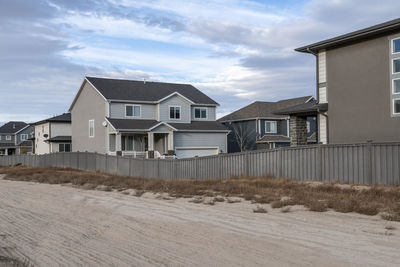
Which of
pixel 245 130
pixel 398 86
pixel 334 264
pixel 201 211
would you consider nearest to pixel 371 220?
pixel 334 264

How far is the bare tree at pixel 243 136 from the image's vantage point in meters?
49.4

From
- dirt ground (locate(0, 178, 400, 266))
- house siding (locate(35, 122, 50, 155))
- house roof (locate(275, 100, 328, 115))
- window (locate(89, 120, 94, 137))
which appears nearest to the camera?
dirt ground (locate(0, 178, 400, 266))

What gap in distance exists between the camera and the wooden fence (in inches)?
645

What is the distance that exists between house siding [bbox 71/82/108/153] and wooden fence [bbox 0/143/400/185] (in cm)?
1352

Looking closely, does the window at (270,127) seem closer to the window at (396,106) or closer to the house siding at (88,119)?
the house siding at (88,119)

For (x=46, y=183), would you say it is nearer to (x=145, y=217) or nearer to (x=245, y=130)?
(x=145, y=217)

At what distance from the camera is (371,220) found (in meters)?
10.5

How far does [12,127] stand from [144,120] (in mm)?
63776

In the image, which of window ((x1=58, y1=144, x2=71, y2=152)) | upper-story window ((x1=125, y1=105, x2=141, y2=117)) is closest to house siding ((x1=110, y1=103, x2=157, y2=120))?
upper-story window ((x1=125, y1=105, x2=141, y2=117))

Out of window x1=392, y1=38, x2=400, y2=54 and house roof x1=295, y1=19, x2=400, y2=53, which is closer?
house roof x1=295, y1=19, x2=400, y2=53

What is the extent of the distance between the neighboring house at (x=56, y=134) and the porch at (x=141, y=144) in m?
16.1

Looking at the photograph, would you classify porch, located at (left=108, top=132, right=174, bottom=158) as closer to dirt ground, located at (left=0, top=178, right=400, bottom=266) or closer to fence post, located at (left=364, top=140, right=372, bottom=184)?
fence post, located at (left=364, top=140, right=372, bottom=184)

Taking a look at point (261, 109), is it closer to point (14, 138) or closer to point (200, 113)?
point (200, 113)

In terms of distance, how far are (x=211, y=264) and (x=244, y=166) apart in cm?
1415
